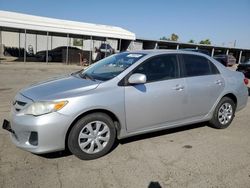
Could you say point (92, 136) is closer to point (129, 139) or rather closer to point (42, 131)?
point (42, 131)

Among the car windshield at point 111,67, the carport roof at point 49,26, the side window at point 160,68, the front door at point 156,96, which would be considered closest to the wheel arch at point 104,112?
the front door at point 156,96

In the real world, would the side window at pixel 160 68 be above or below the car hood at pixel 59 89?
above

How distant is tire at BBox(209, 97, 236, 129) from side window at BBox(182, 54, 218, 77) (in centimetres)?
71

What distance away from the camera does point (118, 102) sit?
3789 millimetres

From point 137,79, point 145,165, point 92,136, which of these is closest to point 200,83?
point 137,79

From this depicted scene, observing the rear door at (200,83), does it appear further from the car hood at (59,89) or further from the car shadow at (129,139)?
the car hood at (59,89)

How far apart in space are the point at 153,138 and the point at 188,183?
1.53 m

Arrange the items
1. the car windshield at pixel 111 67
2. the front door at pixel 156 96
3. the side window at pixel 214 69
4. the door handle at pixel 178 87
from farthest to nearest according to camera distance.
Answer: the side window at pixel 214 69 < the door handle at pixel 178 87 < the car windshield at pixel 111 67 < the front door at pixel 156 96

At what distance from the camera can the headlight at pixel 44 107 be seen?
3.36 m

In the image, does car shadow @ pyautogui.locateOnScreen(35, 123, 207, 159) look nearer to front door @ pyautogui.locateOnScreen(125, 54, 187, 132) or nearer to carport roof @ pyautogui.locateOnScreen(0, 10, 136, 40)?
front door @ pyautogui.locateOnScreen(125, 54, 187, 132)

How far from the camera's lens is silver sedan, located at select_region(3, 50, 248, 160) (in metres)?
3.41

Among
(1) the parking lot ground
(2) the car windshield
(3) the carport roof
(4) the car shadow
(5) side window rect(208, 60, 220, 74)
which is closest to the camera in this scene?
(1) the parking lot ground

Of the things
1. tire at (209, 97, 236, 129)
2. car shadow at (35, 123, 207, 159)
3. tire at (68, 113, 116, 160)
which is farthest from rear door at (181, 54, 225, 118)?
tire at (68, 113, 116, 160)

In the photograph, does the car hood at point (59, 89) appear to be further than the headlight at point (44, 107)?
Yes
